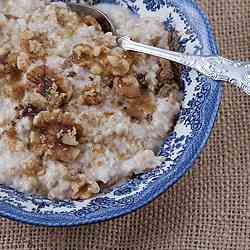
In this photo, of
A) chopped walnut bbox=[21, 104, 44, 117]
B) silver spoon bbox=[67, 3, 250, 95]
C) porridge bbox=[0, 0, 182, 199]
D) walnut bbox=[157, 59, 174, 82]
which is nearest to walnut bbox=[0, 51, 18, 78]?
porridge bbox=[0, 0, 182, 199]

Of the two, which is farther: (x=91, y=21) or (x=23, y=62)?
(x=91, y=21)

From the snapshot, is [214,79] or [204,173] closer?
[214,79]

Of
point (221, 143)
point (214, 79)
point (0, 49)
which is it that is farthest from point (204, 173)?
point (0, 49)

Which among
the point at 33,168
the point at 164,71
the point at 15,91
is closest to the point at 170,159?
the point at 164,71

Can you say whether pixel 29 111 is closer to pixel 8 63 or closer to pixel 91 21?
pixel 8 63

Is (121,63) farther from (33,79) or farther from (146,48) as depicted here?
(33,79)

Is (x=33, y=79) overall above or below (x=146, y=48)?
below
